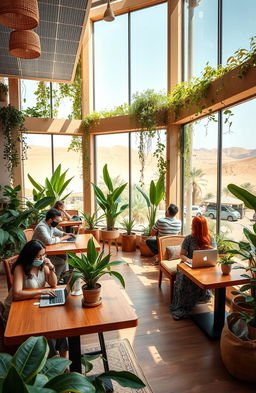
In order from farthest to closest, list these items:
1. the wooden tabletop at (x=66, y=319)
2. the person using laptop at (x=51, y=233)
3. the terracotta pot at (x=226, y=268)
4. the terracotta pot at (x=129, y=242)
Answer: the terracotta pot at (x=129, y=242)
the person using laptop at (x=51, y=233)
the terracotta pot at (x=226, y=268)
the wooden tabletop at (x=66, y=319)

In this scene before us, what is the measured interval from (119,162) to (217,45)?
3548 millimetres

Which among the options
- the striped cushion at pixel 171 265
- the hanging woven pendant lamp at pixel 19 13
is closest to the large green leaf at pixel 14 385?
the hanging woven pendant lamp at pixel 19 13

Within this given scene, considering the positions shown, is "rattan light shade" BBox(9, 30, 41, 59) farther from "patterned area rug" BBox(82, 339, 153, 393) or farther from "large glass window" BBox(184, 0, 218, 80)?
"patterned area rug" BBox(82, 339, 153, 393)

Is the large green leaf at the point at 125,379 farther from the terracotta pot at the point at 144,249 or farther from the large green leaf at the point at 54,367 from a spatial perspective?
the terracotta pot at the point at 144,249

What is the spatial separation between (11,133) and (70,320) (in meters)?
5.75

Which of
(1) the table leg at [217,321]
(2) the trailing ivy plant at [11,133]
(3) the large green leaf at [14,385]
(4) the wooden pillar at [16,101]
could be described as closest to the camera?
(3) the large green leaf at [14,385]

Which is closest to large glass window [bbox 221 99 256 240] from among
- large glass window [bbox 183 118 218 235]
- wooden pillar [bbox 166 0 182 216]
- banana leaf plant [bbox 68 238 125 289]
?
large glass window [bbox 183 118 218 235]

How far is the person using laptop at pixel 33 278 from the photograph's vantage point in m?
2.32

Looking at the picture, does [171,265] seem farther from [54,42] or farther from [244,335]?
[54,42]

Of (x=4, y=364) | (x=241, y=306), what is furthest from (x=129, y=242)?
(x=4, y=364)

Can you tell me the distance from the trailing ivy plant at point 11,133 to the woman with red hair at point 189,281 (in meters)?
4.80

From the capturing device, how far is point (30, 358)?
1075 millimetres

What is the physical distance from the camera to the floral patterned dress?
3.61 metres

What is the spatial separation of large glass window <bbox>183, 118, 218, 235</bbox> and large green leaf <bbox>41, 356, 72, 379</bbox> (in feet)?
12.7
